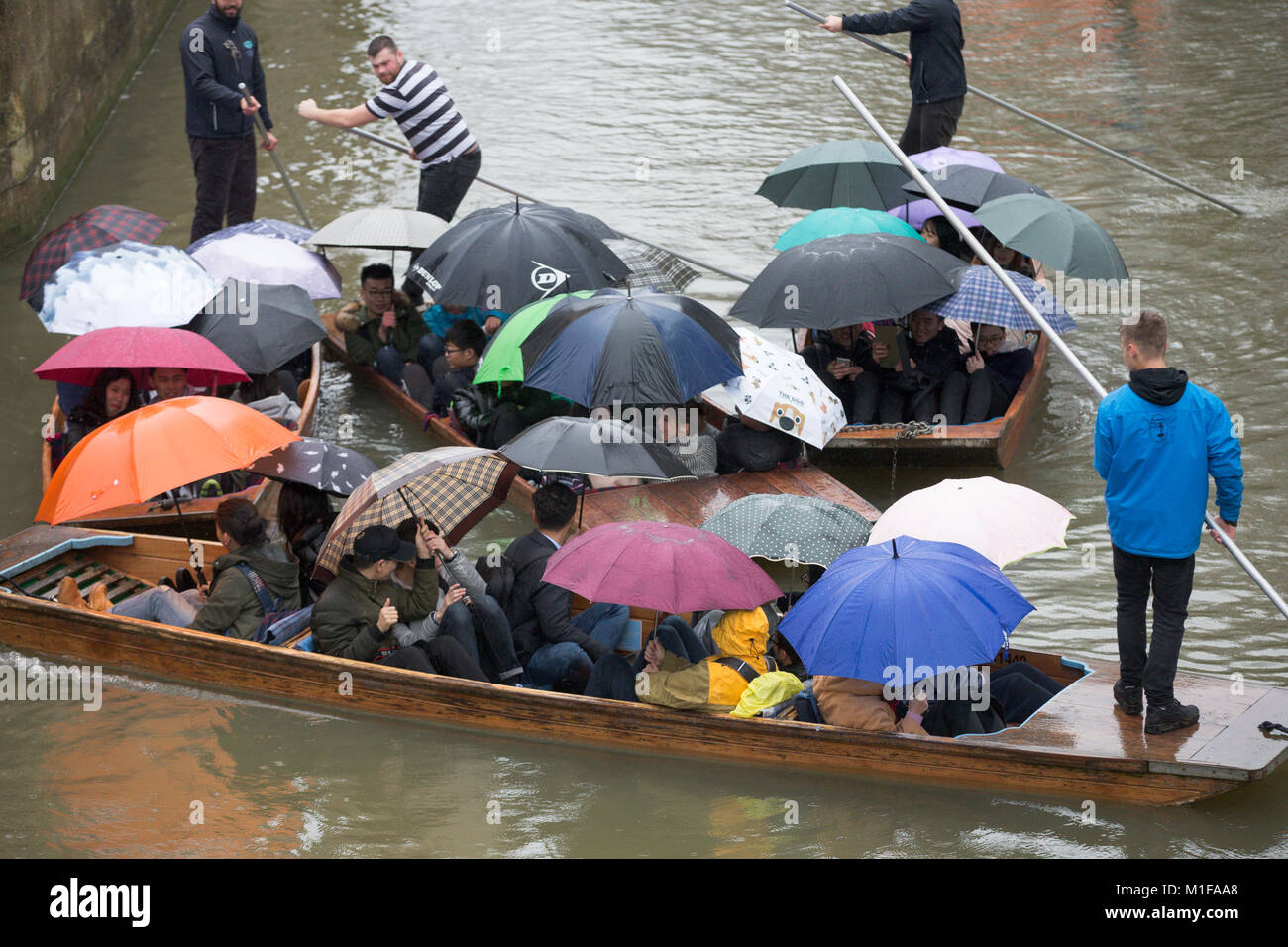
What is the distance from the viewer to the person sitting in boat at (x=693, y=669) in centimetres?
528

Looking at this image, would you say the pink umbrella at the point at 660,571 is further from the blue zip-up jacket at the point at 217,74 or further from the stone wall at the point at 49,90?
the stone wall at the point at 49,90

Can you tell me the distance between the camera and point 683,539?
5.11m

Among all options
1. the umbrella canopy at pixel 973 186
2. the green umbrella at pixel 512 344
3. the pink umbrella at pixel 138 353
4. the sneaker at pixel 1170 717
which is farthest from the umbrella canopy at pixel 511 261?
the sneaker at pixel 1170 717

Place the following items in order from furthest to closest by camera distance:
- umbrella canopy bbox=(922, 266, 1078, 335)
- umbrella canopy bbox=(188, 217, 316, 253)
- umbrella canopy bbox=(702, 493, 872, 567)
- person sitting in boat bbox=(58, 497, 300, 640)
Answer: umbrella canopy bbox=(188, 217, 316, 253) → umbrella canopy bbox=(922, 266, 1078, 335) → person sitting in boat bbox=(58, 497, 300, 640) → umbrella canopy bbox=(702, 493, 872, 567)

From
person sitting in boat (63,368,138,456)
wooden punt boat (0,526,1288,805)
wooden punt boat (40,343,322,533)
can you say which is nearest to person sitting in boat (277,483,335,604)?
wooden punt boat (0,526,1288,805)

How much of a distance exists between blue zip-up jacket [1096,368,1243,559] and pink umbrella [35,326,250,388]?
3787 mm

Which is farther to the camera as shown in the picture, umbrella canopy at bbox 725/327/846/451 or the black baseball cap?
umbrella canopy at bbox 725/327/846/451

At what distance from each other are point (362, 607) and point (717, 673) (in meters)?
1.35

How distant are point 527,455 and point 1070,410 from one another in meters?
3.80

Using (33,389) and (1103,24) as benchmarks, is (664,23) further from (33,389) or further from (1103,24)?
(33,389)

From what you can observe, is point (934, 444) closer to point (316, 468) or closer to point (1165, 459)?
point (1165, 459)

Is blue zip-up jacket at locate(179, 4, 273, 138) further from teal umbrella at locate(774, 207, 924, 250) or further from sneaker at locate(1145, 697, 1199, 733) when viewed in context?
sneaker at locate(1145, 697, 1199, 733)

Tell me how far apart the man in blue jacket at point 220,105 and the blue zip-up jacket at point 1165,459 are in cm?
599

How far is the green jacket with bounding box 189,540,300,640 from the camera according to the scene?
5.83 metres
